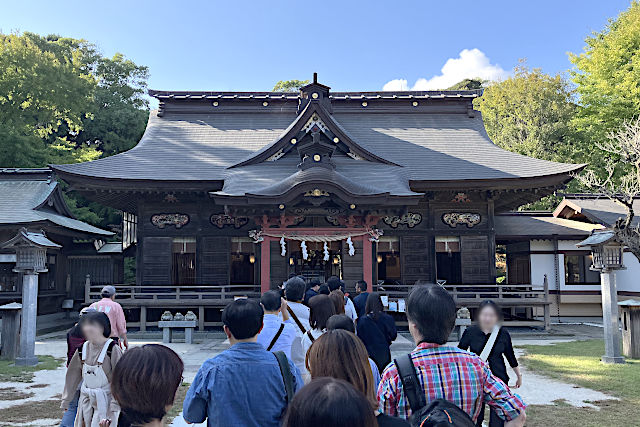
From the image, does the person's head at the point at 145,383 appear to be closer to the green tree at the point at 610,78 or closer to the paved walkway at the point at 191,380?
the paved walkway at the point at 191,380

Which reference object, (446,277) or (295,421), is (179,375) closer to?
(295,421)

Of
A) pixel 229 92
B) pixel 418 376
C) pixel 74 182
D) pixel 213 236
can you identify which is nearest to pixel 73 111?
pixel 229 92

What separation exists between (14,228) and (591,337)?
1864 cm

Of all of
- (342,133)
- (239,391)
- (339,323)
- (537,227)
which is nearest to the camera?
(239,391)

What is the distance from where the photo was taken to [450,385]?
2273mm

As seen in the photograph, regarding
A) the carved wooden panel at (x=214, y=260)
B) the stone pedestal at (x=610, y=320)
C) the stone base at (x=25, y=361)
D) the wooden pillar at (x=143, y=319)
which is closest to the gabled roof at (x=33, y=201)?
the wooden pillar at (x=143, y=319)

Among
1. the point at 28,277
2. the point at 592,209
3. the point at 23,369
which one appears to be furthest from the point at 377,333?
the point at 592,209

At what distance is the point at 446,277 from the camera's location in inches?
776

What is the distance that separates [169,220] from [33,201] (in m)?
6.04

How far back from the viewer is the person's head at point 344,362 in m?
2.32

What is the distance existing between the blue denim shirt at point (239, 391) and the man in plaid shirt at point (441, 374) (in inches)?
25.2

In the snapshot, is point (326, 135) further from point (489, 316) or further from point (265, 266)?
point (489, 316)

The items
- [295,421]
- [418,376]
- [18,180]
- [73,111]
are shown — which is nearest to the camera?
[295,421]

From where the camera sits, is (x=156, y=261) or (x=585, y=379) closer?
(x=585, y=379)
